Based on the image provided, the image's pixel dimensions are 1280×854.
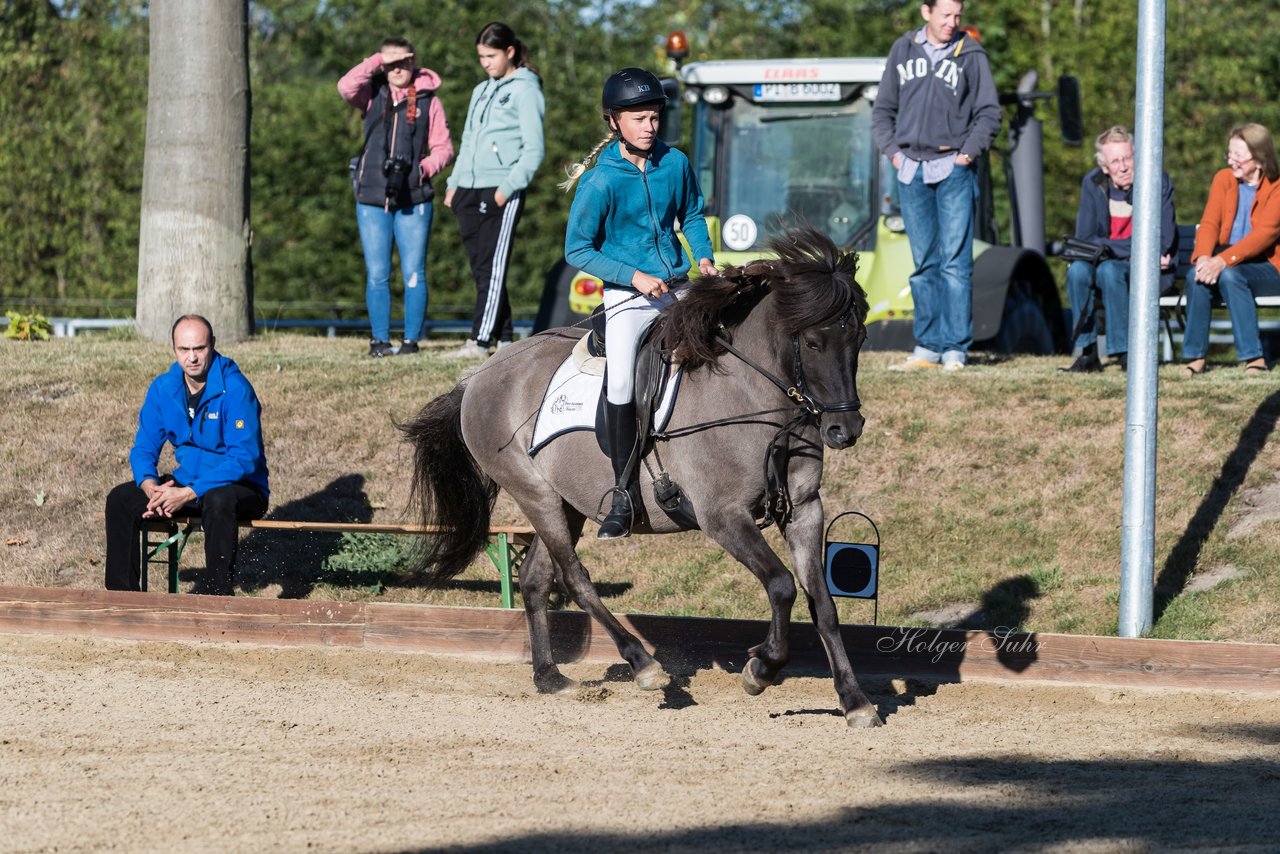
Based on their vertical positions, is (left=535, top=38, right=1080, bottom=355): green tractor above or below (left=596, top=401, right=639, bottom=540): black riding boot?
above

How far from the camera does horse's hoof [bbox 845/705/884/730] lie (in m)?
6.87

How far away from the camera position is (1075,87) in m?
14.3

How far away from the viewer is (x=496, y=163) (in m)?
12.4

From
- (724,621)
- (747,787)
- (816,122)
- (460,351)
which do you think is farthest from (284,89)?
(747,787)

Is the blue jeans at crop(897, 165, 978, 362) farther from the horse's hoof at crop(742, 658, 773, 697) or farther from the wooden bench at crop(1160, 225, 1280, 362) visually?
the horse's hoof at crop(742, 658, 773, 697)

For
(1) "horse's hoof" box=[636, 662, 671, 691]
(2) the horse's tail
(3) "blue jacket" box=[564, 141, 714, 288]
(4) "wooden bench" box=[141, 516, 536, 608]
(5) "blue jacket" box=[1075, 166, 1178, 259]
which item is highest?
(5) "blue jacket" box=[1075, 166, 1178, 259]

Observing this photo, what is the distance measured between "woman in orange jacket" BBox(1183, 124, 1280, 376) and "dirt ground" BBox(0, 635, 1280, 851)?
16.2 feet

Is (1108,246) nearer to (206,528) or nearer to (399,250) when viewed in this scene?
(399,250)

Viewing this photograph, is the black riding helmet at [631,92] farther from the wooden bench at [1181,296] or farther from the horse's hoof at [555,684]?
the wooden bench at [1181,296]

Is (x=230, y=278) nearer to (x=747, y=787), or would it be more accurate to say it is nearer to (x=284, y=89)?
(x=747, y=787)

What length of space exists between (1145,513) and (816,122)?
26.4ft

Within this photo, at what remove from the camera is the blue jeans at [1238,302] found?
38.1 feet

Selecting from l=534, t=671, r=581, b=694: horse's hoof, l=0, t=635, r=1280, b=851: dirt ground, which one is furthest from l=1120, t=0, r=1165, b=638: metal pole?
l=534, t=671, r=581, b=694: horse's hoof

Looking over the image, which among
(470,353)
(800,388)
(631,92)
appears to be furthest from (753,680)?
(470,353)
